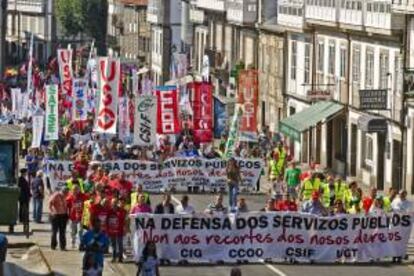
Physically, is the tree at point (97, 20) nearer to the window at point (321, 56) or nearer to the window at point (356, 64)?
the window at point (321, 56)

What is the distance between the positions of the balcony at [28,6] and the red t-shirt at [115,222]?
118m

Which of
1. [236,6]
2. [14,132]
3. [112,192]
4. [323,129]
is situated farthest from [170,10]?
[112,192]

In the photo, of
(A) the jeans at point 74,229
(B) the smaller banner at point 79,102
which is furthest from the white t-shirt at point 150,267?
(B) the smaller banner at point 79,102

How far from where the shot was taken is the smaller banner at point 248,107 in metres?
56.6

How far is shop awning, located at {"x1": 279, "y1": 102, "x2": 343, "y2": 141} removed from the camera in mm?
63188

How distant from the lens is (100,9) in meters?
141

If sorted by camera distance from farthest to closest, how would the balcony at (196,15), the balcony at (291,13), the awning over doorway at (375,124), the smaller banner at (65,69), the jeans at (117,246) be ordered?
the balcony at (196,15) < the balcony at (291,13) < the smaller banner at (65,69) < the awning over doorway at (375,124) < the jeans at (117,246)

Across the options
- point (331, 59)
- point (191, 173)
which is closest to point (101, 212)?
point (191, 173)

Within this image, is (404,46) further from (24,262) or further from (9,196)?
(24,262)

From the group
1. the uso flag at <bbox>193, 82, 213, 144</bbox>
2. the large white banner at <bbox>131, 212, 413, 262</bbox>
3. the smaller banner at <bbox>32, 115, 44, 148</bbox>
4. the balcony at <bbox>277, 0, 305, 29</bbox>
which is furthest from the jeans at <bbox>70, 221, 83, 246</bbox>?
the balcony at <bbox>277, 0, 305, 29</bbox>

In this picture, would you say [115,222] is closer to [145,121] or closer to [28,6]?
[145,121]

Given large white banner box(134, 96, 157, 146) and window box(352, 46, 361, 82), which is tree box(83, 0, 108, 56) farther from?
large white banner box(134, 96, 157, 146)

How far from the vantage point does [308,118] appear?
211 feet

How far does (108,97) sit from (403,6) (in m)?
10.7
